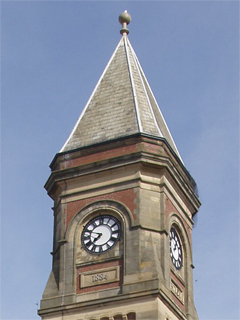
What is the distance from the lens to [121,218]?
1795 inches

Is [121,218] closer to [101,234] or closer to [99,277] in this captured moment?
[101,234]

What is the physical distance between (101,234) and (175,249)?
12.2 feet

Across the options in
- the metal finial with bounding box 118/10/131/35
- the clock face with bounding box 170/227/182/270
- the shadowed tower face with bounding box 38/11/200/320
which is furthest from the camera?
the metal finial with bounding box 118/10/131/35

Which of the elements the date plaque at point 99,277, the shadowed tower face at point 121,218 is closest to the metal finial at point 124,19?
the shadowed tower face at point 121,218

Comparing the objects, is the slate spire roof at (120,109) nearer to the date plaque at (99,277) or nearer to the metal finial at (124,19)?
the metal finial at (124,19)

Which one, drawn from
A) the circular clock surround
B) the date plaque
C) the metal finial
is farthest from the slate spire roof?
the date plaque

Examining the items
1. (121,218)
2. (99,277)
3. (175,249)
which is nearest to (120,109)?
(121,218)

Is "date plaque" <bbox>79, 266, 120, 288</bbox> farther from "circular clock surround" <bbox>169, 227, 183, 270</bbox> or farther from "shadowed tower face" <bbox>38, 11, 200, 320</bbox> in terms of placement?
"circular clock surround" <bbox>169, 227, 183, 270</bbox>

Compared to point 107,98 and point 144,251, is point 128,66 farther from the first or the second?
point 144,251

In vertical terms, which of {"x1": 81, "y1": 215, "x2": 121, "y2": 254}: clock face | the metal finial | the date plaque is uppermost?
the metal finial

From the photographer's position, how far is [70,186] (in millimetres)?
47500

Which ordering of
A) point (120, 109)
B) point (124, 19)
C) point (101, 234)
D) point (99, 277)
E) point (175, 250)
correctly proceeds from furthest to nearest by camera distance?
point (124, 19)
point (120, 109)
point (175, 250)
point (101, 234)
point (99, 277)

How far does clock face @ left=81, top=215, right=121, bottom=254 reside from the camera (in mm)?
45281

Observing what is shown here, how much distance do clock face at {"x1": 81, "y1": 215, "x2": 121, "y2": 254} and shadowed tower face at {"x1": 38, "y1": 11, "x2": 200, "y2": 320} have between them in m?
Answer: 0.04
